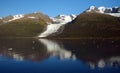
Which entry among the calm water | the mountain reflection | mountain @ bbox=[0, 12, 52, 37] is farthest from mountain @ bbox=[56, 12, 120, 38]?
the calm water

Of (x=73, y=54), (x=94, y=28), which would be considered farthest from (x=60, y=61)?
(x=94, y=28)

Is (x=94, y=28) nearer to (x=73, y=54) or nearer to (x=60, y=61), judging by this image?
(x=73, y=54)

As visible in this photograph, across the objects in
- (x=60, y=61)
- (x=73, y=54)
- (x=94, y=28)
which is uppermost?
(x=94, y=28)

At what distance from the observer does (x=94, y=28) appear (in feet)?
357

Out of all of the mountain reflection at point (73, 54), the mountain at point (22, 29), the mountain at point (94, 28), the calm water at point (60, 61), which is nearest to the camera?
the calm water at point (60, 61)

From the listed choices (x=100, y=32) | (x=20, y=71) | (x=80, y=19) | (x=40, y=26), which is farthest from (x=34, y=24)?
(x=20, y=71)

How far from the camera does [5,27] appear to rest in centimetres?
13288

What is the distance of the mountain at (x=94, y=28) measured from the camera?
101 m

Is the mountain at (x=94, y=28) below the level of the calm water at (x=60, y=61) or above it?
above

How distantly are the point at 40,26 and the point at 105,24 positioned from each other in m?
37.1

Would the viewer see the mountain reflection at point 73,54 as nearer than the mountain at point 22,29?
Yes

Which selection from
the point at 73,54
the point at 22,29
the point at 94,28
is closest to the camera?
the point at 73,54

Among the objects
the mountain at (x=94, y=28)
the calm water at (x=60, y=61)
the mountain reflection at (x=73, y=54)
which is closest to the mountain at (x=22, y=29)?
the mountain at (x=94, y=28)

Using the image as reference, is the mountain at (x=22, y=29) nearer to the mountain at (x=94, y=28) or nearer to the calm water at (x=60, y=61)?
the mountain at (x=94, y=28)
